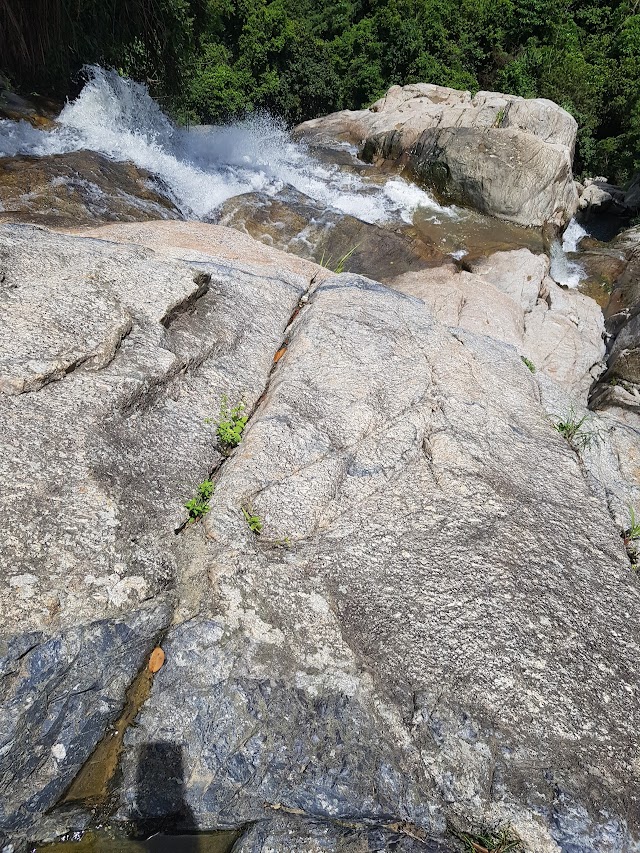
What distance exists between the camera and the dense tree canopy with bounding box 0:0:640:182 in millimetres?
18750

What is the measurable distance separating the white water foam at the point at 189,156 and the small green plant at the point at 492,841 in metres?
8.82

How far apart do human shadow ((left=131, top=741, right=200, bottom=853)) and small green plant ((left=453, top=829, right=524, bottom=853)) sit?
969 millimetres

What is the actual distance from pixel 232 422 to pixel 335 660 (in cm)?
164

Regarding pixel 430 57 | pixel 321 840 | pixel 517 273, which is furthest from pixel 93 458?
pixel 430 57

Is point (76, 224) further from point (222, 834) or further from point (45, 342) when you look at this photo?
point (222, 834)

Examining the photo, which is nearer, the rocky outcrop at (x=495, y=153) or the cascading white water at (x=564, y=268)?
the cascading white water at (x=564, y=268)

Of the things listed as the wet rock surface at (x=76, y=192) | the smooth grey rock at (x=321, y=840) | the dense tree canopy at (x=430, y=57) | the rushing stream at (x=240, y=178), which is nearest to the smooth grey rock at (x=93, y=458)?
the smooth grey rock at (x=321, y=840)

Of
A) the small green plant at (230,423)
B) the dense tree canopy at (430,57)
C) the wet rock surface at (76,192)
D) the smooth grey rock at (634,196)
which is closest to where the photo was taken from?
the small green plant at (230,423)

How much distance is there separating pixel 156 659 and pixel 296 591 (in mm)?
676

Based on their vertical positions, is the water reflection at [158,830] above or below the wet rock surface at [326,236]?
above

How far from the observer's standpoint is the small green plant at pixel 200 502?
2900 mm

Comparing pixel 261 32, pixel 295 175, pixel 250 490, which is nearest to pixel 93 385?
pixel 250 490

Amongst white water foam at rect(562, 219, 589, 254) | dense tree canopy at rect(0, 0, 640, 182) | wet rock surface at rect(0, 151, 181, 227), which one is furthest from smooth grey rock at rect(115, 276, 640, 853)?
dense tree canopy at rect(0, 0, 640, 182)

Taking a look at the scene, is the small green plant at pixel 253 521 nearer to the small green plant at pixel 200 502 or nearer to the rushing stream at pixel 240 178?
the small green plant at pixel 200 502
